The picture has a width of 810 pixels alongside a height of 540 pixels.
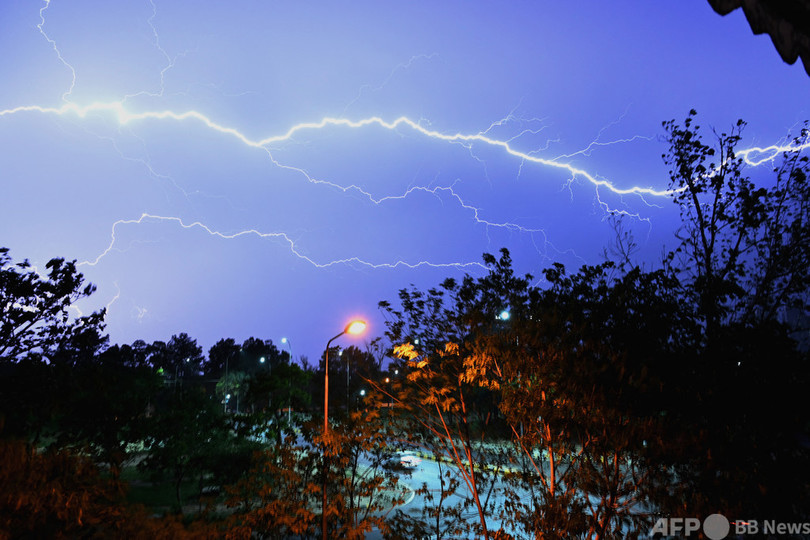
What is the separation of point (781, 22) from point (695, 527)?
488cm

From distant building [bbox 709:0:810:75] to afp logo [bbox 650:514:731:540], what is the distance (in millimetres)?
4542

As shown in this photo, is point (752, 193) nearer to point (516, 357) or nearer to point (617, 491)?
point (516, 357)

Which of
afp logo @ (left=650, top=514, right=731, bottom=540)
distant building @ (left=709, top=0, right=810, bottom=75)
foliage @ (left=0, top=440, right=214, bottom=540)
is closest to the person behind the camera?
distant building @ (left=709, top=0, right=810, bottom=75)

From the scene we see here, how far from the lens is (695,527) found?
4691 millimetres

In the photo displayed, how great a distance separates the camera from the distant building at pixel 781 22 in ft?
6.05

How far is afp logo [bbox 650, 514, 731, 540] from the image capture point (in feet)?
15.6

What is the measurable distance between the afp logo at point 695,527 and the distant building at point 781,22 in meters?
4.54

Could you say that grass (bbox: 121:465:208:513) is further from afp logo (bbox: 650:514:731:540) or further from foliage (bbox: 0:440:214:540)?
afp logo (bbox: 650:514:731:540)

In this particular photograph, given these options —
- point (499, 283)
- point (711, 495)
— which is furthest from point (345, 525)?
point (711, 495)

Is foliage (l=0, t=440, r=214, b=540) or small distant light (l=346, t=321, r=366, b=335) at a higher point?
small distant light (l=346, t=321, r=366, b=335)

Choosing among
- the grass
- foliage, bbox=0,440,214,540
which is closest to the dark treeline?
foliage, bbox=0,440,214,540

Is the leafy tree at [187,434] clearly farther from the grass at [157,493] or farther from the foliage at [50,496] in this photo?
the foliage at [50,496]

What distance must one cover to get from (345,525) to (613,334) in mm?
6537

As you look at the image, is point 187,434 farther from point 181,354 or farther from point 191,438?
point 181,354
